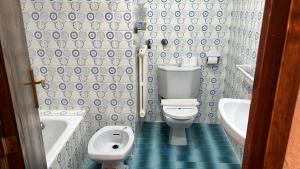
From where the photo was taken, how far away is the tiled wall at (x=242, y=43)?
81.8 inches

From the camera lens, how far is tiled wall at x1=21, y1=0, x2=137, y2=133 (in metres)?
2.12

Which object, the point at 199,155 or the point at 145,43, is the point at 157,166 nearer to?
the point at 199,155

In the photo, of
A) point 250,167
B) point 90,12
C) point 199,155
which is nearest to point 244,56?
point 199,155

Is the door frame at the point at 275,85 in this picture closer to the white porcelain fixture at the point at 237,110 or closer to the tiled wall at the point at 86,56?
the white porcelain fixture at the point at 237,110

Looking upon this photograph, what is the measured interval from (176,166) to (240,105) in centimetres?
96

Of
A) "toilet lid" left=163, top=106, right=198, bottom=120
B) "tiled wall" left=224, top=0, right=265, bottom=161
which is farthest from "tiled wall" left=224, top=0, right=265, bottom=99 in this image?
"toilet lid" left=163, top=106, right=198, bottom=120

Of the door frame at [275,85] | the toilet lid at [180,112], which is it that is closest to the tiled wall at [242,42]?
the toilet lid at [180,112]

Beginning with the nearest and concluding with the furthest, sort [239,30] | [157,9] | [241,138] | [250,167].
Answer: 1. [250,167]
2. [241,138]
3. [239,30]
4. [157,9]

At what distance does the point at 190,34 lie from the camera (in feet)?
9.30

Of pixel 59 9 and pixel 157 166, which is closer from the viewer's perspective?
pixel 59 9

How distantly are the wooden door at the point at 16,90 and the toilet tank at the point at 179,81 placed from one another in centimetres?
193

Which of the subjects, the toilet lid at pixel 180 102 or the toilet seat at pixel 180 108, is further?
the toilet lid at pixel 180 102

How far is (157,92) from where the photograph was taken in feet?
10.0

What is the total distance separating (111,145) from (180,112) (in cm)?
76
